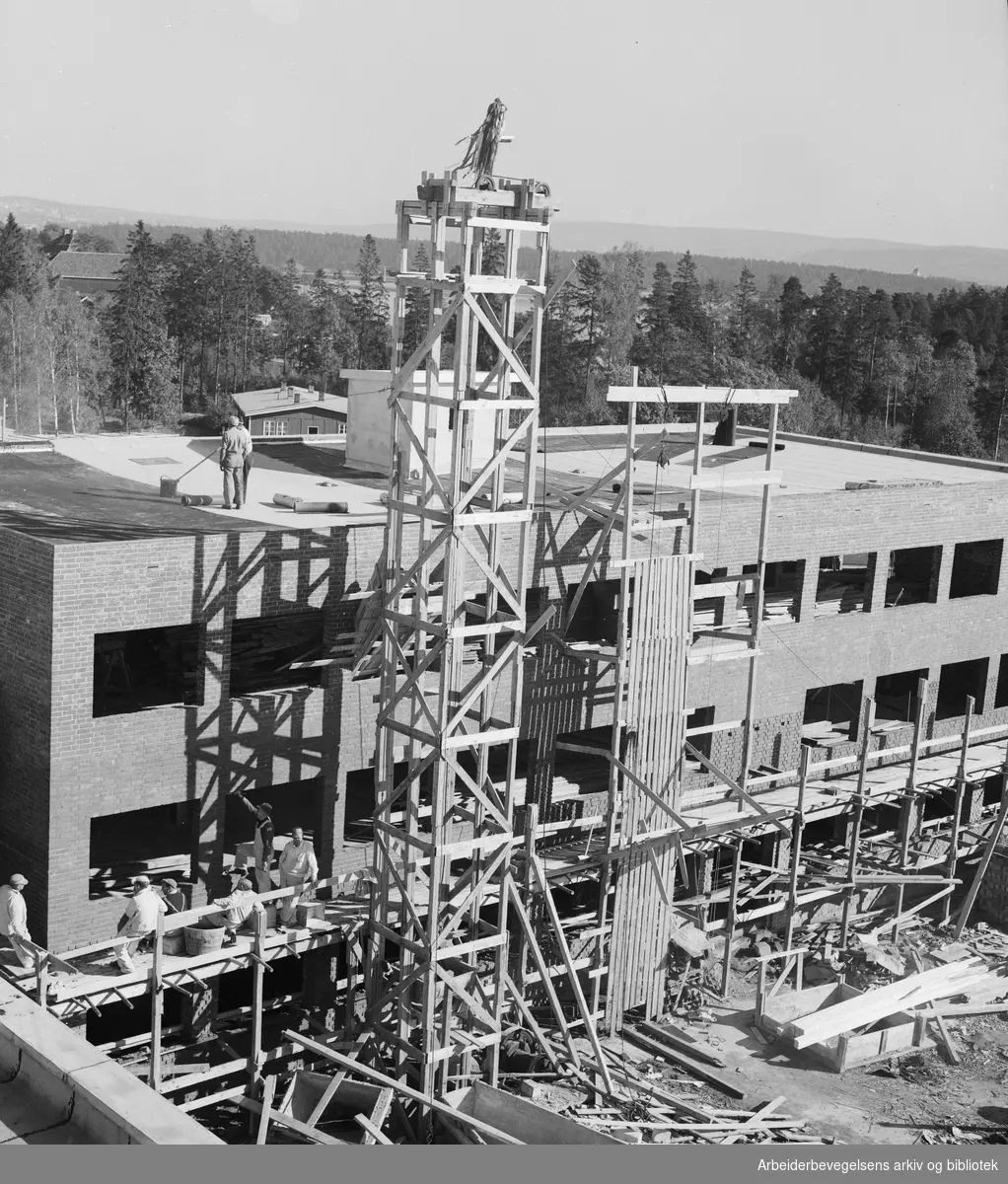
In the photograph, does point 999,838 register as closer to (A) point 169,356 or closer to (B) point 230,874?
(B) point 230,874

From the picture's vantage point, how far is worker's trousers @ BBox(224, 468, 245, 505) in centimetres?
2239

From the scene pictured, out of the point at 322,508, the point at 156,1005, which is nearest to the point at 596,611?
the point at 322,508

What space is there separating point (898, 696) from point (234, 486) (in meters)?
15.3

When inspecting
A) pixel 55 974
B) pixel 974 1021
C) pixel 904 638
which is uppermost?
pixel 904 638

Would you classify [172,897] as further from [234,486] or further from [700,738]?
[700,738]

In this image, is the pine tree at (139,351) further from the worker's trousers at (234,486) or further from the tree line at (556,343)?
the worker's trousers at (234,486)

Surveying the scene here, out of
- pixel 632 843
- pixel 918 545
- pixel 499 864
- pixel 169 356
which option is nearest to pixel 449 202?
pixel 499 864

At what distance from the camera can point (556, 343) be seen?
272 feet

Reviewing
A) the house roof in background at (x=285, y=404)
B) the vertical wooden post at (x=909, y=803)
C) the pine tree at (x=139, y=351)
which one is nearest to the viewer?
the vertical wooden post at (x=909, y=803)

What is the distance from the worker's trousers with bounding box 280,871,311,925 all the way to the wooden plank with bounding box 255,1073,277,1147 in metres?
2.17

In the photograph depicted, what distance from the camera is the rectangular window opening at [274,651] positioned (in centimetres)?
2227

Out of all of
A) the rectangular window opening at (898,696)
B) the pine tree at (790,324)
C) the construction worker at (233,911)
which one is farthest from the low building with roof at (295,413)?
the pine tree at (790,324)

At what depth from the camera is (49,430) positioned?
72.1 metres

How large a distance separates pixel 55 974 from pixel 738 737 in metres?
12.6
